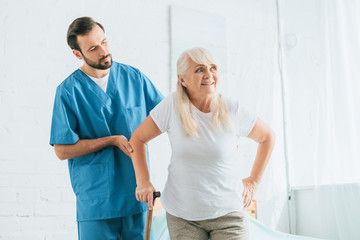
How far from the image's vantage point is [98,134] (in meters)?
1.47

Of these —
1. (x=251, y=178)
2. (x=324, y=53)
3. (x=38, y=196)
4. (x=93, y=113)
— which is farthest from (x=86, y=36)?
(x=324, y=53)

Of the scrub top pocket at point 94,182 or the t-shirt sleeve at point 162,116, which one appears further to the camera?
the scrub top pocket at point 94,182

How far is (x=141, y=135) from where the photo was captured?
1.34m

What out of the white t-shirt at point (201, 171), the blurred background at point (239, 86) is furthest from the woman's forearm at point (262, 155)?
the blurred background at point (239, 86)

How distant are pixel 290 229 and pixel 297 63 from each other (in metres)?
1.29

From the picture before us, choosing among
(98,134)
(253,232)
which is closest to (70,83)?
(98,134)

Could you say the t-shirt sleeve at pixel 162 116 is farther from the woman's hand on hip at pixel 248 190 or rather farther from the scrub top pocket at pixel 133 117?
the woman's hand on hip at pixel 248 190

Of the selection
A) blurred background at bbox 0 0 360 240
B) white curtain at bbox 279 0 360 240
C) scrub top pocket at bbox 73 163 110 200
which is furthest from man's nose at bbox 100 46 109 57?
white curtain at bbox 279 0 360 240

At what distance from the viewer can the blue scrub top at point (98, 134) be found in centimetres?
143

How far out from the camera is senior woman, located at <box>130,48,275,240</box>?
4.02ft

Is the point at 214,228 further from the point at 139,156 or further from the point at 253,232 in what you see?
the point at 253,232

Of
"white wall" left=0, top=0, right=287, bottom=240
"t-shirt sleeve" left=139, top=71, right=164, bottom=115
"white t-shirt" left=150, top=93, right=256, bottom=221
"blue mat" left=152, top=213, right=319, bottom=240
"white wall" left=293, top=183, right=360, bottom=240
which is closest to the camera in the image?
"white t-shirt" left=150, top=93, right=256, bottom=221

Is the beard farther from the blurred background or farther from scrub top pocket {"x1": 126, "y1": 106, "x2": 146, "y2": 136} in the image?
the blurred background

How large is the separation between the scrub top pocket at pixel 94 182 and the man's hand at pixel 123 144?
0.11 meters
